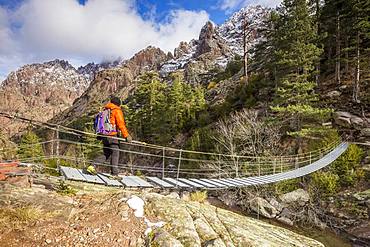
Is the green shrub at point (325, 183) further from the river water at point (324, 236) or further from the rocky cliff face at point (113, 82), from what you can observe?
the rocky cliff face at point (113, 82)

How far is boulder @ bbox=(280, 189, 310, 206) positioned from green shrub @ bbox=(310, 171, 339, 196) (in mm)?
581

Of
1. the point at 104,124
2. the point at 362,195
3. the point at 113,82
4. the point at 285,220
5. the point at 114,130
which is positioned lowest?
the point at 285,220

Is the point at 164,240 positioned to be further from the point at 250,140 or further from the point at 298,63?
the point at 298,63

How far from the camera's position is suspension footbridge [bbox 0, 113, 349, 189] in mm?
5027

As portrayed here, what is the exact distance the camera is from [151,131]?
31.6m

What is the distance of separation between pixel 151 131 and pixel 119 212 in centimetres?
2774

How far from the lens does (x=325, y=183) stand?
14562mm

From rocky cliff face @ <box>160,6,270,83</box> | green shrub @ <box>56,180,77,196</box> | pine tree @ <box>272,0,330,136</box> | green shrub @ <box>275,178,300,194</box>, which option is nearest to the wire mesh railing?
green shrub @ <box>56,180,77,196</box>

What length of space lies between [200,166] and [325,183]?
726 centimetres

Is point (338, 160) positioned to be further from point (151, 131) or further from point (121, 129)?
point (151, 131)

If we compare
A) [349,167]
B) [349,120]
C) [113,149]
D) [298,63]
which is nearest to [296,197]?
[349,167]

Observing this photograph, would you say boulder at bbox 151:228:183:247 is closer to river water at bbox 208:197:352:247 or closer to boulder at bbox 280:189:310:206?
river water at bbox 208:197:352:247

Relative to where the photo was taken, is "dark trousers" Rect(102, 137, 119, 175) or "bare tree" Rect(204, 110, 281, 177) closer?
"dark trousers" Rect(102, 137, 119, 175)

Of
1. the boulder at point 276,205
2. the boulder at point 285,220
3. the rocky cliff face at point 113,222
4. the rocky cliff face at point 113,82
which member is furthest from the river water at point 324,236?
the rocky cliff face at point 113,82
